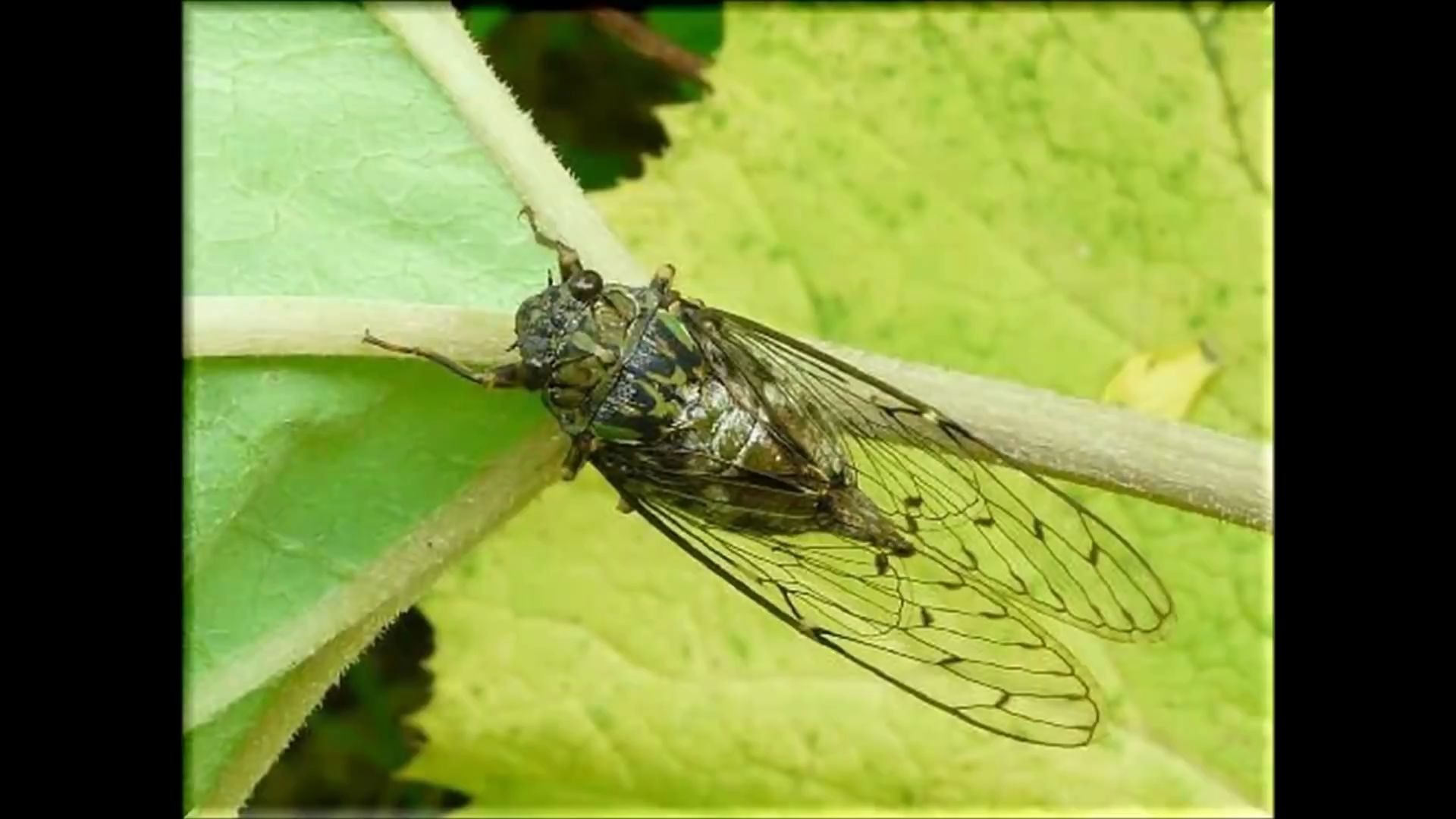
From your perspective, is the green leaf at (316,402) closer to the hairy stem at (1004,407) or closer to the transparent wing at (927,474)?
the hairy stem at (1004,407)

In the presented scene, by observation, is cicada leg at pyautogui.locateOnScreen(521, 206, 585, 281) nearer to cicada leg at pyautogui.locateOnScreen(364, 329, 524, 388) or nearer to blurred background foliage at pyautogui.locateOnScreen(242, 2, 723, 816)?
cicada leg at pyautogui.locateOnScreen(364, 329, 524, 388)

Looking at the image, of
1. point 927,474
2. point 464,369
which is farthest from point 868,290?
Answer: point 464,369

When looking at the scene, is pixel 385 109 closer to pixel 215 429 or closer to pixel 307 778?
pixel 215 429

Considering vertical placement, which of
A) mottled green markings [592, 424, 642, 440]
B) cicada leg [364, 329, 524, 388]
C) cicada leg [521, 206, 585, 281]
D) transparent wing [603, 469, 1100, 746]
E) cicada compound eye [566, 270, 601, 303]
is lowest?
→ transparent wing [603, 469, 1100, 746]

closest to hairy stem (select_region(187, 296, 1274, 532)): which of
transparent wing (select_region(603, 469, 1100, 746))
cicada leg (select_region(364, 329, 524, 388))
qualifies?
cicada leg (select_region(364, 329, 524, 388))

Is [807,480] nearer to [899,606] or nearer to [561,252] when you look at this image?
[899,606]

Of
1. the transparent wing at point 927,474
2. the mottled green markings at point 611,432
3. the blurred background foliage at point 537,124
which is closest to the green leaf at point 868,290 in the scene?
the blurred background foliage at point 537,124

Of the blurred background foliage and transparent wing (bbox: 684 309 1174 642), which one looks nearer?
transparent wing (bbox: 684 309 1174 642)

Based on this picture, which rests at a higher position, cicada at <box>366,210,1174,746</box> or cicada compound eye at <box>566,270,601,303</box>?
cicada compound eye at <box>566,270,601,303</box>
